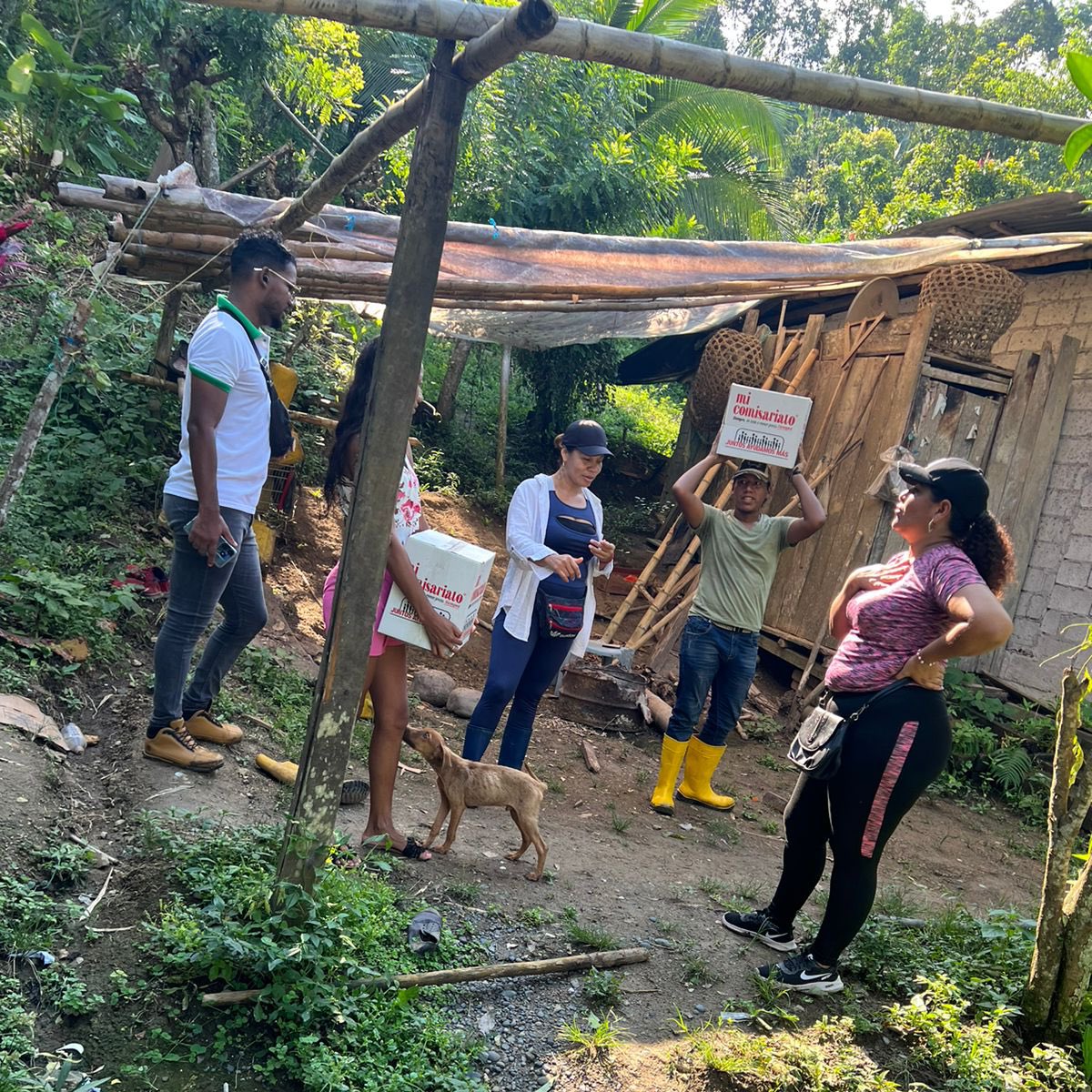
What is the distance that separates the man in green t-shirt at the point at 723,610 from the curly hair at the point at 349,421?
234 cm

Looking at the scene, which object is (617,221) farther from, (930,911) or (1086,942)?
(1086,942)

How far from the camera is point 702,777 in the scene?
5539mm

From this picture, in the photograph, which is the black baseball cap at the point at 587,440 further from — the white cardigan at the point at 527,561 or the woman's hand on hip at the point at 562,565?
the woman's hand on hip at the point at 562,565

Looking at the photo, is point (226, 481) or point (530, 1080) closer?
point (530, 1080)

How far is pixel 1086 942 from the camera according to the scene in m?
2.95

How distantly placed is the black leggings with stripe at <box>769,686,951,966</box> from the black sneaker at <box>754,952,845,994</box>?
0.12 feet

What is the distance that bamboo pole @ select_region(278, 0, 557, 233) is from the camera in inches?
79.0

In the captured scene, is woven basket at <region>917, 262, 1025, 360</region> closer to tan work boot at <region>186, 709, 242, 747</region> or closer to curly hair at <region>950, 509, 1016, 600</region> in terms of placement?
curly hair at <region>950, 509, 1016, 600</region>

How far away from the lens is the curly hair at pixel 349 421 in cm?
317

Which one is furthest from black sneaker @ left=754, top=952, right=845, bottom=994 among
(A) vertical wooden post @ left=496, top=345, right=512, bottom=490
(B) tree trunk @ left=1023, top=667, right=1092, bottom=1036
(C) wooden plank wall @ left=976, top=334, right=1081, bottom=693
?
(A) vertical wooden post @ left=496, top=345, right=512, bottom=490

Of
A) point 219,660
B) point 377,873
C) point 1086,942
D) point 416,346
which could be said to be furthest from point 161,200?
point 1086,942

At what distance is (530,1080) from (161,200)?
13.2 feet

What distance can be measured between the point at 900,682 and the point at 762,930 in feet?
4.02

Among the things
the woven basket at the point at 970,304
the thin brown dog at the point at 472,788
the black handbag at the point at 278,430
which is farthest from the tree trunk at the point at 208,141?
the thin brown dog at the point at 472,788
